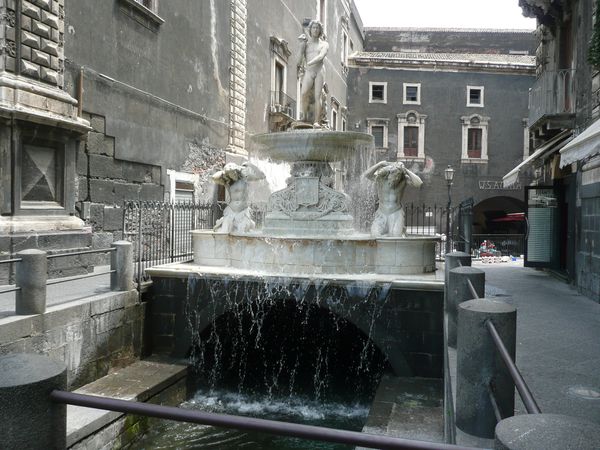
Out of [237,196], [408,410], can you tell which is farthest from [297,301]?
[237,196]

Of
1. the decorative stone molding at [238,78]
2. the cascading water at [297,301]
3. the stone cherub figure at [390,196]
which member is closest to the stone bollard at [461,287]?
the cascading water at [297,301]

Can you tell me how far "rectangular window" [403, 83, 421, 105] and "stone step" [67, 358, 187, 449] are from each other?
3005cm

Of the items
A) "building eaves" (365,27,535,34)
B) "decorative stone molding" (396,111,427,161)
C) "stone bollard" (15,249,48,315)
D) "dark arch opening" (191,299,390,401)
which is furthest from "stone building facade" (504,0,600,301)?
"building eaves" (365,27,535,34)

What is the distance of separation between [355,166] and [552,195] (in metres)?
5.12

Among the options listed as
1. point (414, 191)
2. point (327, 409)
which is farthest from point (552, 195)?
point (414, 191)

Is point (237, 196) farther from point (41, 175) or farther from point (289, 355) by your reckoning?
point (41, 175)

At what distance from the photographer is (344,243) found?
849cm

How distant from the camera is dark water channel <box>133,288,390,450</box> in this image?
8047 millimetres

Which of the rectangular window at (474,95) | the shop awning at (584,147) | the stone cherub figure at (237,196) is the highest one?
the rectangular window at (474,95)

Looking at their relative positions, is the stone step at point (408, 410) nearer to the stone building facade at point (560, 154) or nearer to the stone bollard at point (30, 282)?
the stone bollard at point (30, 282)

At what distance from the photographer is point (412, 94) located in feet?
115

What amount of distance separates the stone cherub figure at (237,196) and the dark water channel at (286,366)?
172 centimetres

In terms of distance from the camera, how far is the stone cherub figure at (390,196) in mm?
9141

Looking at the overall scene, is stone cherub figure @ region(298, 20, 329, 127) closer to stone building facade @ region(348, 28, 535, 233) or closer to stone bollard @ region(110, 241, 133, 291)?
stone bollard @ region(110, 241, 133, 291)
